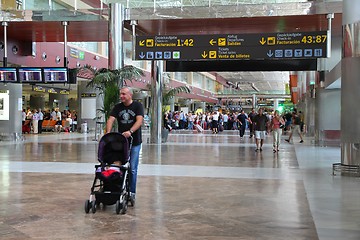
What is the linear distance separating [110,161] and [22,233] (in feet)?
6.09

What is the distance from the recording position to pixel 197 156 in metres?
15.9

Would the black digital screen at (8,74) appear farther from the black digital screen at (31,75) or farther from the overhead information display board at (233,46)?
the overhead information display board at (233,46)

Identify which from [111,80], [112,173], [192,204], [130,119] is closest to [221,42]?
[111,80]

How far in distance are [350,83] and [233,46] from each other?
214 inches

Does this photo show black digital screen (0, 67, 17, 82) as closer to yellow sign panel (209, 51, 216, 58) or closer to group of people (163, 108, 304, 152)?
yellow sign panel (209, 51, 216, 58)

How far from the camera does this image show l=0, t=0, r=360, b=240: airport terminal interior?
20.5ft

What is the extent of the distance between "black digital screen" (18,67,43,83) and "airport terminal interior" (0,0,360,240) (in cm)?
4

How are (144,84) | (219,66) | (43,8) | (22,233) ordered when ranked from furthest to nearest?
(144,84)
(219,66)
(43,8)
(22,233)

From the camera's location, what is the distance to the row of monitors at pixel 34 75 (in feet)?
61.2

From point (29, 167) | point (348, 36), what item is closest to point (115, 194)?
point (29, 167)

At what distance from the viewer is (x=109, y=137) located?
7.11m

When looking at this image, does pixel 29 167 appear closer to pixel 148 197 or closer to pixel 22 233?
pixel 148 197

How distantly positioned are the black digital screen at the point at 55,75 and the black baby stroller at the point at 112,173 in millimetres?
12010

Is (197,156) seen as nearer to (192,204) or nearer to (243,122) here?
(192,204)
